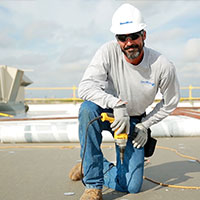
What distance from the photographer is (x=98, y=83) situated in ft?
5.32

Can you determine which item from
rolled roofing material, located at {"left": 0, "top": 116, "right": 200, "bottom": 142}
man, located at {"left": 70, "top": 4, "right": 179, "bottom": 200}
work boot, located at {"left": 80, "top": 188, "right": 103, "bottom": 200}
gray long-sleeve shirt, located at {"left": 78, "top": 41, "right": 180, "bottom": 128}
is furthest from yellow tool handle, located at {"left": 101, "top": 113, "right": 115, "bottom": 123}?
rolled roofing material, located at {"left": 0, "top": 116, "right": 200, "bottom": 142}

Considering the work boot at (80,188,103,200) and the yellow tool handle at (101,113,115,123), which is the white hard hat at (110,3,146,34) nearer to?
the yellow tool handle at (101,113,115,123)

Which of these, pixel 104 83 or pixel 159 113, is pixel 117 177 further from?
A: pixel 104 83

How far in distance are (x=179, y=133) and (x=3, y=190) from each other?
108 inches

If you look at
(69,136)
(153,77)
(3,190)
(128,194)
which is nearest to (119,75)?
(153,77)

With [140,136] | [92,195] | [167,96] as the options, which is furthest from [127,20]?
[92,195]

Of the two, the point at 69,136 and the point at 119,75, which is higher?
A: the point at 119,75

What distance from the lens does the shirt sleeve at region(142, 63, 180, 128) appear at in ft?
5.45

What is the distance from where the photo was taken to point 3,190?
1.75 metres

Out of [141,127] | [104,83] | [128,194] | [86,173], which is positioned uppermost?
[104,83]

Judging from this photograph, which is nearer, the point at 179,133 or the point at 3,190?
the point at 3,190

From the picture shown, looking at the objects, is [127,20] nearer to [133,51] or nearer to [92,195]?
[133,51]

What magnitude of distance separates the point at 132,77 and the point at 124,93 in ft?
0.40

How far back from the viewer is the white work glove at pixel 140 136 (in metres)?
1.70
